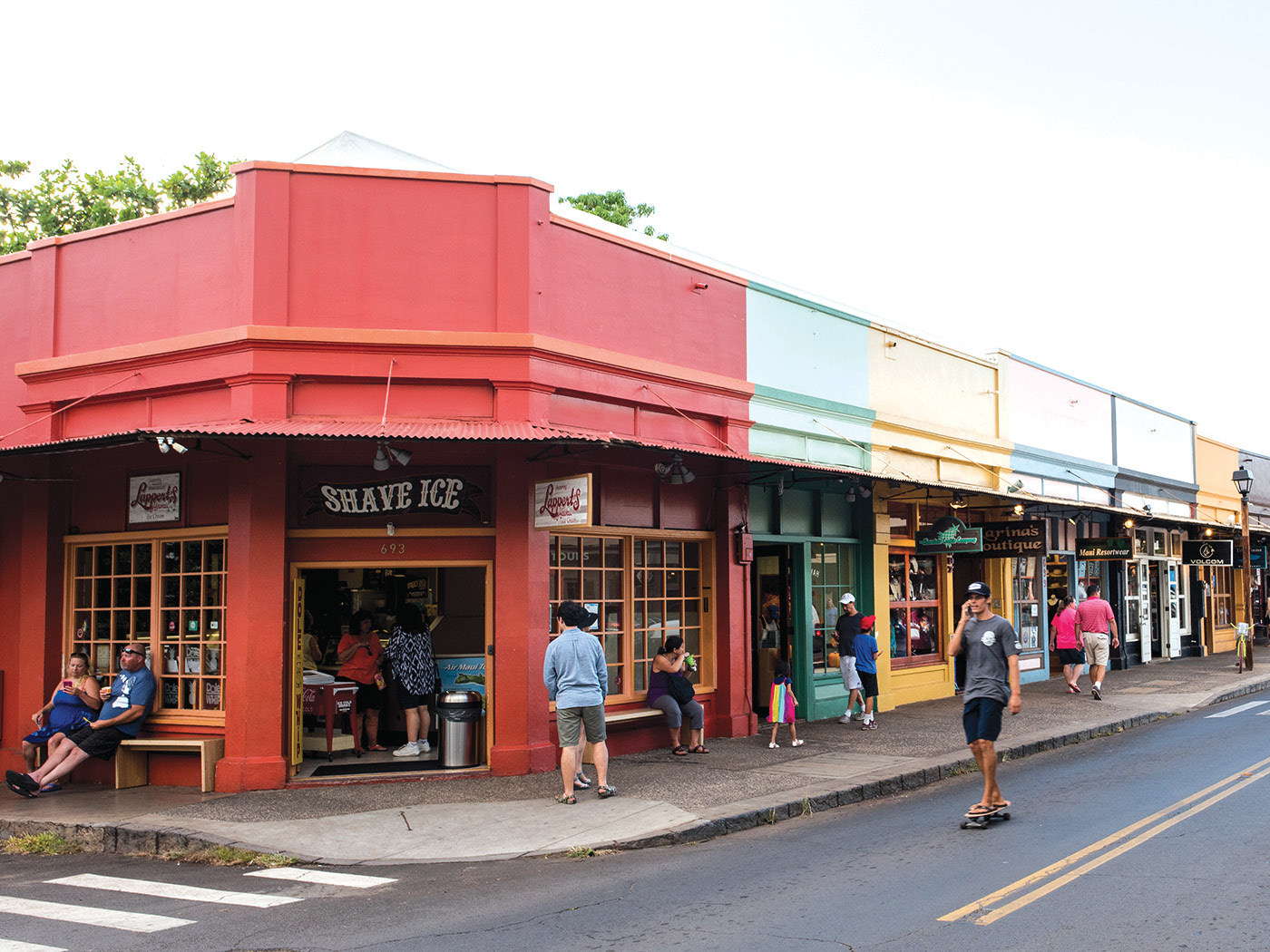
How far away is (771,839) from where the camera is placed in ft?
29.9

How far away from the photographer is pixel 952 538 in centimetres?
1764

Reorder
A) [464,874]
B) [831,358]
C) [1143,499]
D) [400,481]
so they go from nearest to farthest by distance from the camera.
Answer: [464,874], [400,481], [831,358], [1143,499]

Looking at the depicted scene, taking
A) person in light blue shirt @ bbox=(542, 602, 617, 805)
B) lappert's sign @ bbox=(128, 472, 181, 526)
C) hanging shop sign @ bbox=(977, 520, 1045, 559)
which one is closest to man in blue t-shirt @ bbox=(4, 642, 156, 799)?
lappert's sign @ bbox=(128, 472, 181, 526)

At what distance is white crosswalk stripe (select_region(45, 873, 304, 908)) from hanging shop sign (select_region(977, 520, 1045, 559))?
577 inches

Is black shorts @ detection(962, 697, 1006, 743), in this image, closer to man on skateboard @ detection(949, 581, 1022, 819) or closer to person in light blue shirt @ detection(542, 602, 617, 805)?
man on skateboard @ detection(949, 581, 1022, 819)

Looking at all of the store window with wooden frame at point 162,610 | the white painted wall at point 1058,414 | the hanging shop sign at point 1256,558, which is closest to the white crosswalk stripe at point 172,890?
the store window with wooden frame at point 162,610

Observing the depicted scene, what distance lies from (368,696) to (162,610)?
250 cm

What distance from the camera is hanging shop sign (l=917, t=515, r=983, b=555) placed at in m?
17.5

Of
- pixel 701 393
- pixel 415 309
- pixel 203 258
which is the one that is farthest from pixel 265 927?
pixel 701 393

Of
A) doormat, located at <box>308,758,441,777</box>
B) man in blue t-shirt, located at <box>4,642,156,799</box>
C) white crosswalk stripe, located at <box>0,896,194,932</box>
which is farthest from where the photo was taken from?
doormat, located at <box>308,758,441,777</box>

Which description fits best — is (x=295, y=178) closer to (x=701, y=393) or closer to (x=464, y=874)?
(x=701, y=393)

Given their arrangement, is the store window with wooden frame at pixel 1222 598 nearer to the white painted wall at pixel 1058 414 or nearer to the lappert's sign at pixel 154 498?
the white painted wall at pixel 1058 414

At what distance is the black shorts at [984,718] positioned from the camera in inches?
361

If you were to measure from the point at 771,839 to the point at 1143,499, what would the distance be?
73.2 feet
